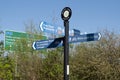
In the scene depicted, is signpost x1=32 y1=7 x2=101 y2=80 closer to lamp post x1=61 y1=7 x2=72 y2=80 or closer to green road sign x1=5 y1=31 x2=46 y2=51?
lamp post x1=61 y1=7 x2=72 y2=80

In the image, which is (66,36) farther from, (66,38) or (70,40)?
(70,40)

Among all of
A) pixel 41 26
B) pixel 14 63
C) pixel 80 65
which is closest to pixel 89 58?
pixel 80 65

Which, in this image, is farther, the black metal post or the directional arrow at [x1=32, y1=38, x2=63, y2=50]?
the directional arrow at [x1=32, y1=38, x2=63, y2=50]

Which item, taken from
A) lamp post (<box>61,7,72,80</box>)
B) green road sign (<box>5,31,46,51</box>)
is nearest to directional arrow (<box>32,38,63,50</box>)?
lamp post (<box>61,7,72,80</box>)

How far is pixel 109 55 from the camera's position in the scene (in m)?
20.4

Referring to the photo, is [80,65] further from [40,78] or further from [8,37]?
[8,37]

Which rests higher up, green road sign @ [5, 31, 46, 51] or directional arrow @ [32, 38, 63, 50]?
green road sign @ [5, 31, 46, 51]

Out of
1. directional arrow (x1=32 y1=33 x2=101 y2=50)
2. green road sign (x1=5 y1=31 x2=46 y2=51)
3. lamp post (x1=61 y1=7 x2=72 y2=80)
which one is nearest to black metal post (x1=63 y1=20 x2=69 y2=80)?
lamp post (x1=61 y1=7 x2=72 y2=80)

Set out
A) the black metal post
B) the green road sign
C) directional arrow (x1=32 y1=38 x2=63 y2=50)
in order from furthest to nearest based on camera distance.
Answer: the green road sign < directional arrow (x1=32 y1=38 x2=63 y2=50) < the black metal post

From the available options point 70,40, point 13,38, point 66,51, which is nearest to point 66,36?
point 70,40

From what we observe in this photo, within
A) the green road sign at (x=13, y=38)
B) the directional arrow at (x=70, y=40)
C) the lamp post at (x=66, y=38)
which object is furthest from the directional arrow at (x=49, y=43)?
the green road sign at (x=13, y=38)

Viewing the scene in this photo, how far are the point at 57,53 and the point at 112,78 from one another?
6.29 meters

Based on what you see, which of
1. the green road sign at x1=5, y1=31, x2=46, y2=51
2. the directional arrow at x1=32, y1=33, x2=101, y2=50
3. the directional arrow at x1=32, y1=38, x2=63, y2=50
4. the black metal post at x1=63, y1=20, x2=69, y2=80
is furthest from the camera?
the green road sign at x1=5, y1=31, x2=46, y2=51

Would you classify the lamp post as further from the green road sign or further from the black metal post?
the green road sign
